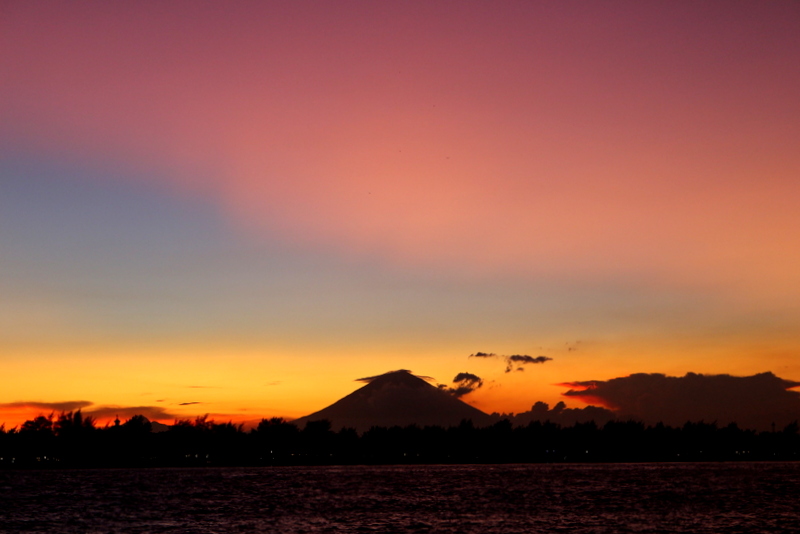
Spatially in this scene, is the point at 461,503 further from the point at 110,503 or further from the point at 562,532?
the point at 110,503

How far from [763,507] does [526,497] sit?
50.0 meters

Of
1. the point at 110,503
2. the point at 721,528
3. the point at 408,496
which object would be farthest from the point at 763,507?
the point at 110,503

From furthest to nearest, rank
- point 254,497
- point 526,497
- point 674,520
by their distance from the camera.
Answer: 1. point 254,497
2. point 526,497
3. point 674,520

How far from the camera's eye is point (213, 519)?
122 m

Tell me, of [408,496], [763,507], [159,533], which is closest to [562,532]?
[159,533]

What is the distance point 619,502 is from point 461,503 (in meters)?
31.8

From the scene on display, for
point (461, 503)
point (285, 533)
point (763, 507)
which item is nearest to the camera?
point (285, 533)

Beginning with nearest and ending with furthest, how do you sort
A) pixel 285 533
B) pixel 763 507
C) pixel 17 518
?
pixel 285 533, pixel 17 518, pixel 763 507

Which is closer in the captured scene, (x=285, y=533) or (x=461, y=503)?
(x=285, y=533)

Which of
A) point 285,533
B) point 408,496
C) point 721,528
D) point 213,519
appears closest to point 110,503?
point 213,519

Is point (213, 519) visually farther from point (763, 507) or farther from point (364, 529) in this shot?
point (763, 507)

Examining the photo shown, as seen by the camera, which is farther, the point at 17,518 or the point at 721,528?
the point at 17,518

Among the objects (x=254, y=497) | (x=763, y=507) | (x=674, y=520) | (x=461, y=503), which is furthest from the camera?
(x=254, y=497)

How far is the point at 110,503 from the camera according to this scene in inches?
6235
